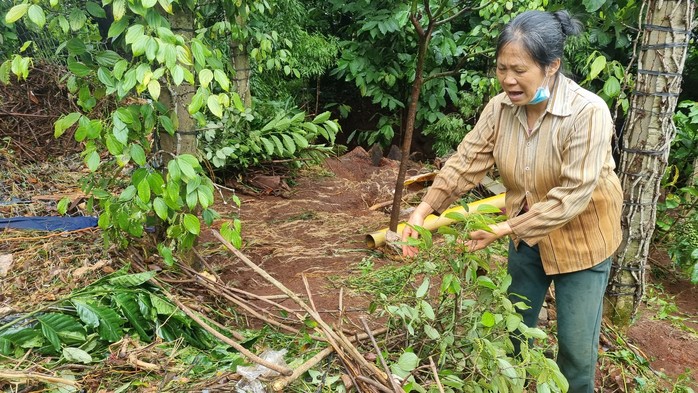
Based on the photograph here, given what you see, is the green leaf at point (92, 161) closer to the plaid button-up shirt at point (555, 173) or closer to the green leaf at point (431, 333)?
the plaid button-up shirt at point (555, 173)

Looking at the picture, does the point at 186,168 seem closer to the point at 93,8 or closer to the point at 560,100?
the point at 93,8

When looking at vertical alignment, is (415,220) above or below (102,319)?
above

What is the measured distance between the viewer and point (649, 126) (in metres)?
2.67

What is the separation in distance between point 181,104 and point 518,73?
5.42ft

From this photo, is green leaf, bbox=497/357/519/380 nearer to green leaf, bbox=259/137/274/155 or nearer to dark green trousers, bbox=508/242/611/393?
dark green trousers, bbox=508/242/611/393

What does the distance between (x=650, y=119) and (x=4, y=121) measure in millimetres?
5227

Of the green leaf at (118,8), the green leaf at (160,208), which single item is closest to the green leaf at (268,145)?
the green leaf at (160,208)

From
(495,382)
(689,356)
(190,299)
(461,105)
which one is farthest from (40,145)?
(689,356)

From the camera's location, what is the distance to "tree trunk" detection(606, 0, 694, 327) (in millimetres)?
2576

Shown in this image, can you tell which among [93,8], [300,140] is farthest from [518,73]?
[300,140]

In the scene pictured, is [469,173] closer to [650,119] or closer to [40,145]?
[650,119]

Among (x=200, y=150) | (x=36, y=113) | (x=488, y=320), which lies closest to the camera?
(x=488, y=320)

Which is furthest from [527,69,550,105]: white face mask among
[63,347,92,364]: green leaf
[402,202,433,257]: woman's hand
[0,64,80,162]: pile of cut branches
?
[0,64,80,162]: pile of cut branches

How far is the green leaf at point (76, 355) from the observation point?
1971mm
